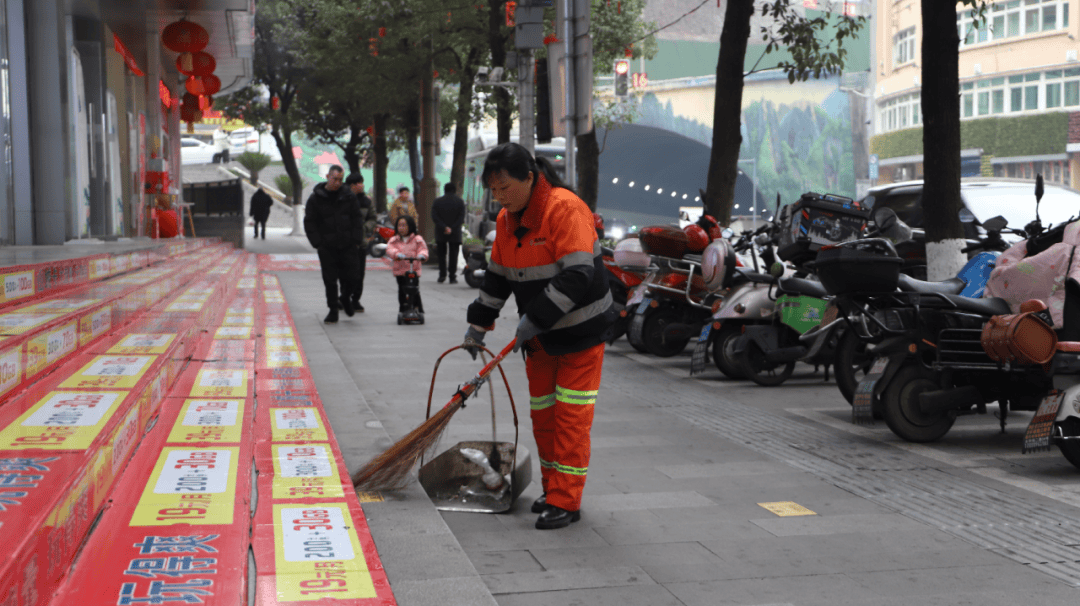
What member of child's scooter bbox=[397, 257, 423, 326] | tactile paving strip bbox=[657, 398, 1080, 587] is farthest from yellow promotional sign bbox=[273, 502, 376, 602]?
child's scooter bbox=[397, 257, 423, 326]

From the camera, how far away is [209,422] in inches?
211

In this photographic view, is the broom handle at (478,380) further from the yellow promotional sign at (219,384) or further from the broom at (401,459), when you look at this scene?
the yellow promotional sign at (219,384)

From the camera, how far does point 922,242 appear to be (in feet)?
34.4

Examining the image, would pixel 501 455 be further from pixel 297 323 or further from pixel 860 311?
pixel 297 323

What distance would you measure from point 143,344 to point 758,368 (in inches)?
199

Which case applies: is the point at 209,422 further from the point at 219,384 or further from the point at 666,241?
the point at 666,241

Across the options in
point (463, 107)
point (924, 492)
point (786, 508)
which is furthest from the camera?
point (463, 107)

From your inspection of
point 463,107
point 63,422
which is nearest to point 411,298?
point 63,422

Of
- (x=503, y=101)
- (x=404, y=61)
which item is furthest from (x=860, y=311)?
(x=404, y=61)

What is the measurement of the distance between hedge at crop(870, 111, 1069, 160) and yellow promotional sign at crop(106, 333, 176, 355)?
53301mm

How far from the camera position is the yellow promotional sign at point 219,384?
6133 millimetres

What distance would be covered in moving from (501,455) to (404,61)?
24.1 m

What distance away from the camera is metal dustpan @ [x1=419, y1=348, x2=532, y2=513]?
5.21 m

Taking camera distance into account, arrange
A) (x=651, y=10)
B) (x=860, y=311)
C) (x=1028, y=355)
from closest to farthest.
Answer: (x=1028, y=355), (x=860, y=311), (x=651, y=10)
